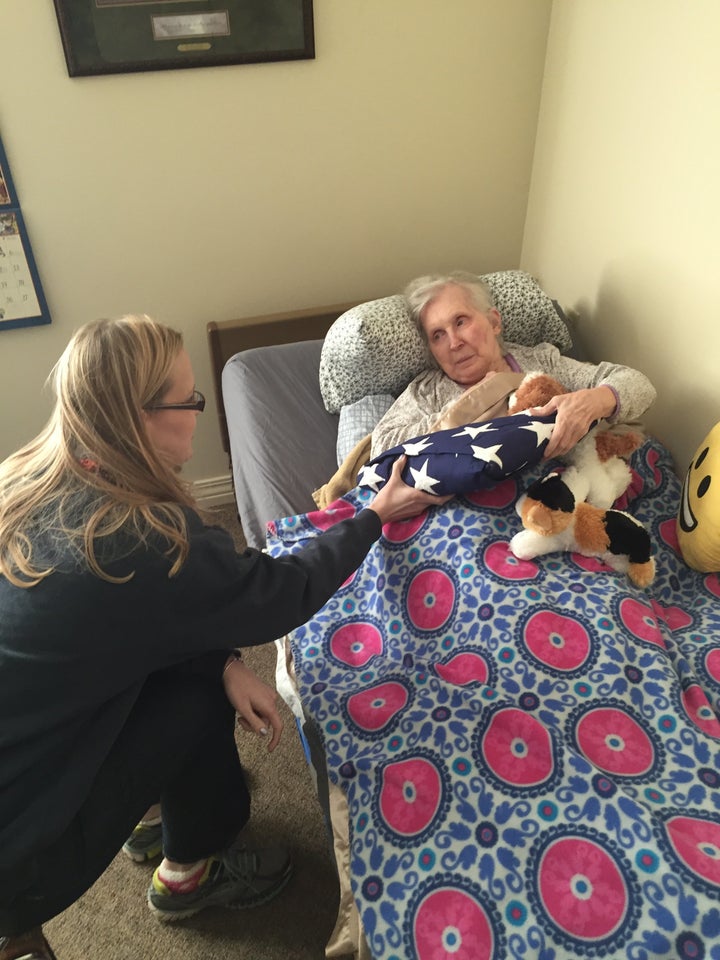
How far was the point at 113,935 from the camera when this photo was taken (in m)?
1.37

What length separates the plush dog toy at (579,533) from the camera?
1247 mm

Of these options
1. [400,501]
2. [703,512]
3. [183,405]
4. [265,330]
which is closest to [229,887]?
[400,501]

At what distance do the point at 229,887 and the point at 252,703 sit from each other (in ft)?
1.40

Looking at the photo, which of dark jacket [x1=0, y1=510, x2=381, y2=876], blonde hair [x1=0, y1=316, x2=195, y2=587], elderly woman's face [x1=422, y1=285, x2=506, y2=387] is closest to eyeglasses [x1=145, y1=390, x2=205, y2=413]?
blonde hair [x1=0, y1=316, x2=195, y2=587]

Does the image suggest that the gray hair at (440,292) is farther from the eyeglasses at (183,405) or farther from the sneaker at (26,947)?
the sneaker at (26,947)

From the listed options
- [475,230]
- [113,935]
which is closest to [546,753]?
[113,935]

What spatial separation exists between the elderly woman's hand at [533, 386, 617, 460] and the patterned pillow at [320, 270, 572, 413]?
458 mm

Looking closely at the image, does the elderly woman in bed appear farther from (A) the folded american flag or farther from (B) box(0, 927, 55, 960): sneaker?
(B) box(0, 927, 55, 960): sneaker

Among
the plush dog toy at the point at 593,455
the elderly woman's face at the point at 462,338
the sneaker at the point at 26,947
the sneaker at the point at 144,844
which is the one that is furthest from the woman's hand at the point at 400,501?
the sneaker at the point at 26,947

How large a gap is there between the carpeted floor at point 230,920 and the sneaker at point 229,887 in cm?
3

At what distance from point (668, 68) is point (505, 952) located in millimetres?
1778

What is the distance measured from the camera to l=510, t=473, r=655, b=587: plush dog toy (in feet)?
4.09

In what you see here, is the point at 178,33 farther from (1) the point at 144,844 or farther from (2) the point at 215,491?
(1) the point at 144,844

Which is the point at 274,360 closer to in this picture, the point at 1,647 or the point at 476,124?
the point at 476,124
